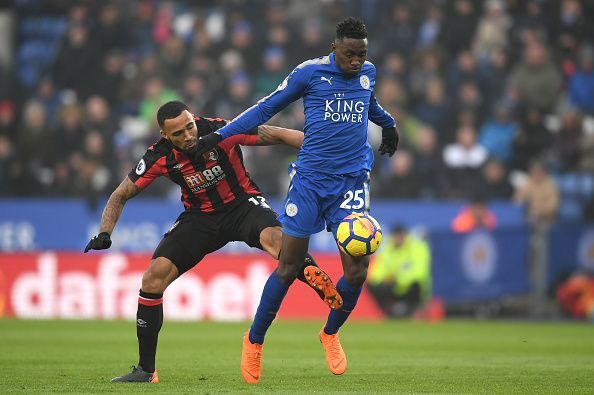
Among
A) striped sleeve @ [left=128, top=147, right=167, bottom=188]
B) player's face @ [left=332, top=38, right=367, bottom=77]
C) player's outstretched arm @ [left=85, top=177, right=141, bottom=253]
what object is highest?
player's face @ [left=332, top=38, right=367, bottom=77]

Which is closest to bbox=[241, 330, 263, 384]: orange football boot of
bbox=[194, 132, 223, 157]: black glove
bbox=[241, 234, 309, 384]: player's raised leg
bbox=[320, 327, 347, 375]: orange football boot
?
bbox=[241, 234, 309, 384]: player's raised leg

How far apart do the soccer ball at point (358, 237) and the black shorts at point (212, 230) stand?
0.84 metres

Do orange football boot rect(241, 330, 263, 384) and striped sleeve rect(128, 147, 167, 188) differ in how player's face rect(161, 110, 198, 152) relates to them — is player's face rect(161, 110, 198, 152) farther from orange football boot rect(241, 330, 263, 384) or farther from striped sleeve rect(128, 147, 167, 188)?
orange football boot rect(241, 330, 263, 384)

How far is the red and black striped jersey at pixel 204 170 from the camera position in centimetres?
832

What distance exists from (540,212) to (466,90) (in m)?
2.75

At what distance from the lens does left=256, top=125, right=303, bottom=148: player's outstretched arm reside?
844 cm

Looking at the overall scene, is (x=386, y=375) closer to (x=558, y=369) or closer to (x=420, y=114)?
(x=558, y=369)

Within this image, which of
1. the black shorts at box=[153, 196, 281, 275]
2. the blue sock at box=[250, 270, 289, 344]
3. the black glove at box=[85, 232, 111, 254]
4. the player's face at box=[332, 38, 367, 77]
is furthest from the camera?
the black shorts at box=[153, 196, 281, 275]

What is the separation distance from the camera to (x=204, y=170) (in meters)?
8.55

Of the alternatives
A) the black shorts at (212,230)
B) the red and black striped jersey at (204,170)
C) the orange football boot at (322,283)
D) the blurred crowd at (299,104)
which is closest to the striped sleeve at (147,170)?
the red and black striped jersey at (204,170)

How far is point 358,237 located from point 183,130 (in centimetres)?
152

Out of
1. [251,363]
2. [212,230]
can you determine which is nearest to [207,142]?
[212,230]

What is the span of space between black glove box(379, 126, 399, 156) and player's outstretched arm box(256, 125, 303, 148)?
28.7 inches

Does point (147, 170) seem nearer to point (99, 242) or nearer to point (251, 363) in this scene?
point (99, 242)
